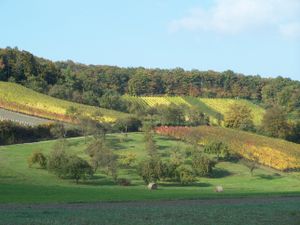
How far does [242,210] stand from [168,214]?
5555 mm

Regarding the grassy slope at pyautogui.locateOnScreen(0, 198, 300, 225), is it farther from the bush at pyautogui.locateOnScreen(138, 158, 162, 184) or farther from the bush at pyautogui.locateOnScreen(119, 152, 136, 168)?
the bush at pyautogui.locateOnScreen(119, 152, 136, 168)

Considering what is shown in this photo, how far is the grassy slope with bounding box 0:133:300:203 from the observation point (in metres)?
44.8

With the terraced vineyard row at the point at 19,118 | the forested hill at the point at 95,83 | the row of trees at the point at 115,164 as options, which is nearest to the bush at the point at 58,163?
the row of trees at the point at 115,164

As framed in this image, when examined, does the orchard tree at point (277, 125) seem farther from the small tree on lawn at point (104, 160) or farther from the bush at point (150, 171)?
the bush at point (150, 171)

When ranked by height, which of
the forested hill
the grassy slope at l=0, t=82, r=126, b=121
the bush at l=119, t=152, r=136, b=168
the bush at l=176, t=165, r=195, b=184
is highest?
the forested hill

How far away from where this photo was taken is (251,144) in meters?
99.0

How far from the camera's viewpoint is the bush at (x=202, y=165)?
244ft

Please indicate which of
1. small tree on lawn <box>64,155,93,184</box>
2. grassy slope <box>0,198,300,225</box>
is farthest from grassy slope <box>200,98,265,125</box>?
grassy slope <box>0,198,300,225</box>

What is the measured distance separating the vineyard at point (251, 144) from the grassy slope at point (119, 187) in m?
4.46

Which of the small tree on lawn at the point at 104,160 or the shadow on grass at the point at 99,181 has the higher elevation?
the small tree on lawn at the point at 104,160

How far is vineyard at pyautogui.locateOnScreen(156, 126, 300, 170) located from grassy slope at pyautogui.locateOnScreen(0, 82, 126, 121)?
58.8ft

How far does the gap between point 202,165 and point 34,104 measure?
54.0 m

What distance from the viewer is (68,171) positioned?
202 ft

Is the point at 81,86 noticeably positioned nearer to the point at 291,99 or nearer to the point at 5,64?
the point at 5,64
